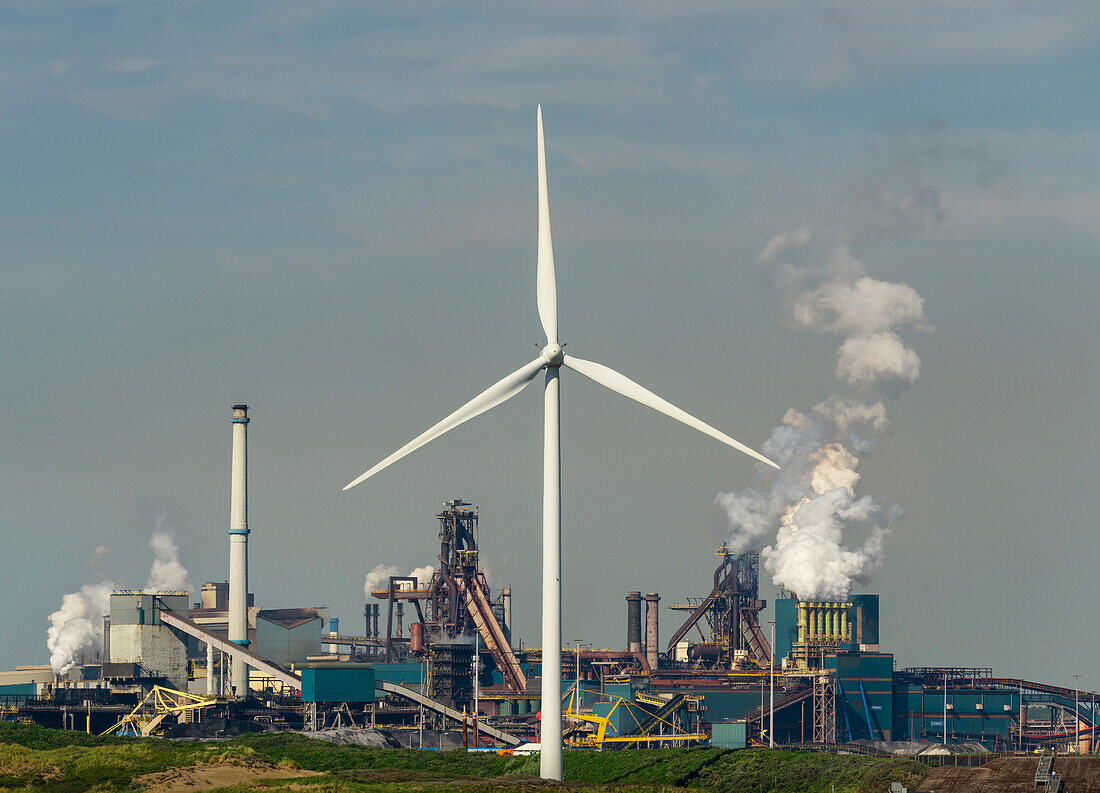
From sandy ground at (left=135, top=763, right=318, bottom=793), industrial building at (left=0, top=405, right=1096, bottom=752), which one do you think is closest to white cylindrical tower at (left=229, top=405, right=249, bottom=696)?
industrial building at (left=0, top=405, right=1096, bottom=752)

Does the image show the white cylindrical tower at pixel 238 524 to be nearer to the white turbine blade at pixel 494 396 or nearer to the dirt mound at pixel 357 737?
the dirt mound at pixel 357 737

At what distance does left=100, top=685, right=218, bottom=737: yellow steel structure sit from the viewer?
153 m

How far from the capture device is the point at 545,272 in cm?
7606

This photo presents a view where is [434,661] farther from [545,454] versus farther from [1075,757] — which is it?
[545,454]

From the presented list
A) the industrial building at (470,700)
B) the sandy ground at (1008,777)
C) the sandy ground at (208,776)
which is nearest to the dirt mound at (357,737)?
the industrial building at (470,700)

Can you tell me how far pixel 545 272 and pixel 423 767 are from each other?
1985 inches

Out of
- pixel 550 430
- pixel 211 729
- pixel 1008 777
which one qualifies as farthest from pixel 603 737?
pixel 550 430

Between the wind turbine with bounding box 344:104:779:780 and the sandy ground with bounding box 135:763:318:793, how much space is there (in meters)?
23.2

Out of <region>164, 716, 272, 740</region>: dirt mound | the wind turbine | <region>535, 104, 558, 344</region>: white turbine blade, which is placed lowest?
<region>164, 716, 272, 740</region>: dirt mound

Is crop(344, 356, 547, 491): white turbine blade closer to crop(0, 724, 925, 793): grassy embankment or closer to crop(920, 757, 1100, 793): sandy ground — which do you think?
crop(0, 724, 925, 793): grassy embankment

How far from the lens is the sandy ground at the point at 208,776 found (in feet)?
275

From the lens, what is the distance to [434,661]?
7052 inches

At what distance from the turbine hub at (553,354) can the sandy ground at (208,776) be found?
108 feet

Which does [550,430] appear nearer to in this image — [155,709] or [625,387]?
[625,387]
